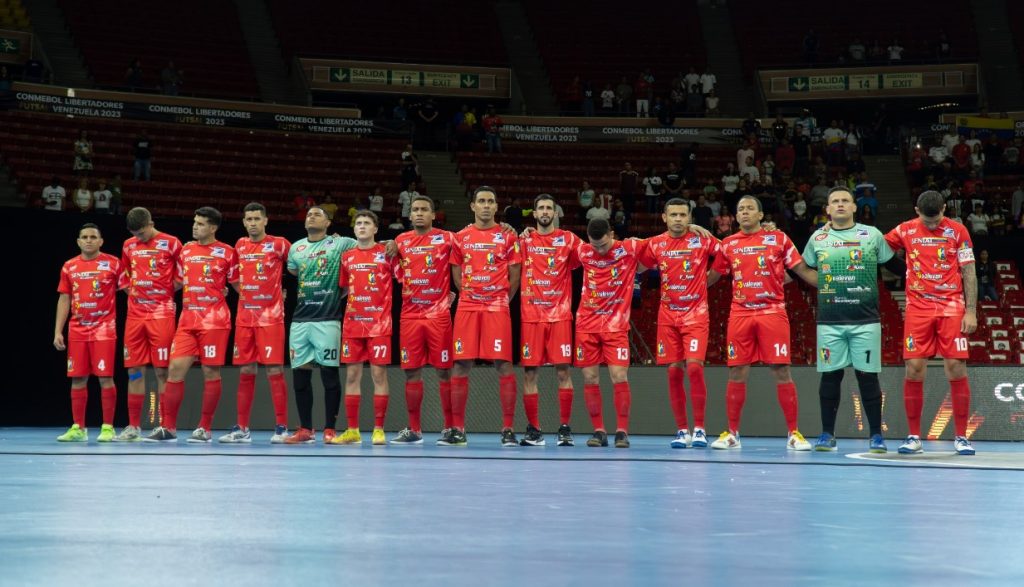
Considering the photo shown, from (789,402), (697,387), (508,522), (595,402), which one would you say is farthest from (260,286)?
(508,522)

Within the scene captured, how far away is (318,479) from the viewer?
698 cm

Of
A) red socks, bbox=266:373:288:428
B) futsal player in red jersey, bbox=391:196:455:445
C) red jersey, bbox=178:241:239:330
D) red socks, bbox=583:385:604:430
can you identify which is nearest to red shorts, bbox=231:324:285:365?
red socks, bbox=266:373:288:428

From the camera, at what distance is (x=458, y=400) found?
11281 mm

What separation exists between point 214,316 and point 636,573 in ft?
29.3

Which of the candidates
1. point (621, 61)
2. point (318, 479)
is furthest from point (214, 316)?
point (621, 61)

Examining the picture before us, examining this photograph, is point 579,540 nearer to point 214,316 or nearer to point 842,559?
point 842,559

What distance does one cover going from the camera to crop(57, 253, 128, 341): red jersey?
12086 mm

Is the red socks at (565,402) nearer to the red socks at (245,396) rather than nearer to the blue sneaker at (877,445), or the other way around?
the blue sneaker at (877,445)

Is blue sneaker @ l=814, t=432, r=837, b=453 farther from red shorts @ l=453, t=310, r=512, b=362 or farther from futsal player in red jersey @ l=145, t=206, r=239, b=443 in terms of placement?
futsal player in red jersey @ l=145, t=206, r=239, b=443

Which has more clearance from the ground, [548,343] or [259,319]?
[259,319]

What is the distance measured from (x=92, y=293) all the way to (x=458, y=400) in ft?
13.2

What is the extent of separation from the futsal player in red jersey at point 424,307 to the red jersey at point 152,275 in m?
2.47

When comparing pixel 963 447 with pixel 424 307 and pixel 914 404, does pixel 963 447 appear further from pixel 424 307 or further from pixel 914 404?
pixel 424 307

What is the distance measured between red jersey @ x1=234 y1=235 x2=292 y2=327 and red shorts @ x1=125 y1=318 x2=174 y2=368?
30.8 inches
